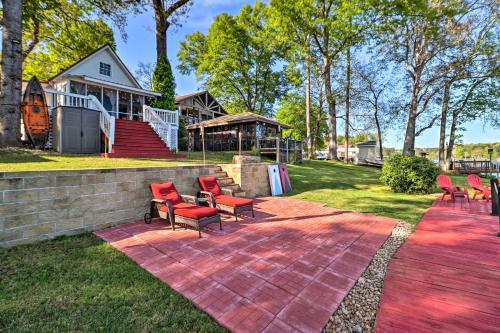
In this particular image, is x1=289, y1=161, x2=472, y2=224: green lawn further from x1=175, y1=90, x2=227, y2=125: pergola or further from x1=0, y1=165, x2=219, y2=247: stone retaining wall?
x1=175, y1=90, x2=227, y2=125: pergola

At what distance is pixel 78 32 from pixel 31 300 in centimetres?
2222

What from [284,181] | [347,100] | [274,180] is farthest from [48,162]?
[347,100]

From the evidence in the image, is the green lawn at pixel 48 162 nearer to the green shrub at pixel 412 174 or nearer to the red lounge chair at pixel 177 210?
the red lounge chair at pixel 177 210

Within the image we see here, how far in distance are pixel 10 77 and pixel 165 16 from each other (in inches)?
400

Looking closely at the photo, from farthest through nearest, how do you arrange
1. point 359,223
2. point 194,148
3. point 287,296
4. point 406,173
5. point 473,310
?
point 194,148 → point 406,173 → point 359,223 → point 287,296 → point 473,310

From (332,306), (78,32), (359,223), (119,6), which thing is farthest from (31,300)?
(78,32)

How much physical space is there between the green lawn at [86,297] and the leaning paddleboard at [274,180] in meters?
6.77

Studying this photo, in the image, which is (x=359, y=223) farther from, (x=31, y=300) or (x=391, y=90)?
(x=391, y=90)

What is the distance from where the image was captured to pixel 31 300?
2648mm

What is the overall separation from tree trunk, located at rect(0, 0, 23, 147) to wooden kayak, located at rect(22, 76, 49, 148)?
273 millimetres

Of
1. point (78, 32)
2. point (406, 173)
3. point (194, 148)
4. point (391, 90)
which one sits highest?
point (78, 32)

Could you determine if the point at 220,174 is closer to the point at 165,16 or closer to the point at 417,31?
the point at 165,16

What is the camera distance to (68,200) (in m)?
4.71

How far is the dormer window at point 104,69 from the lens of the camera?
54.8 ft
